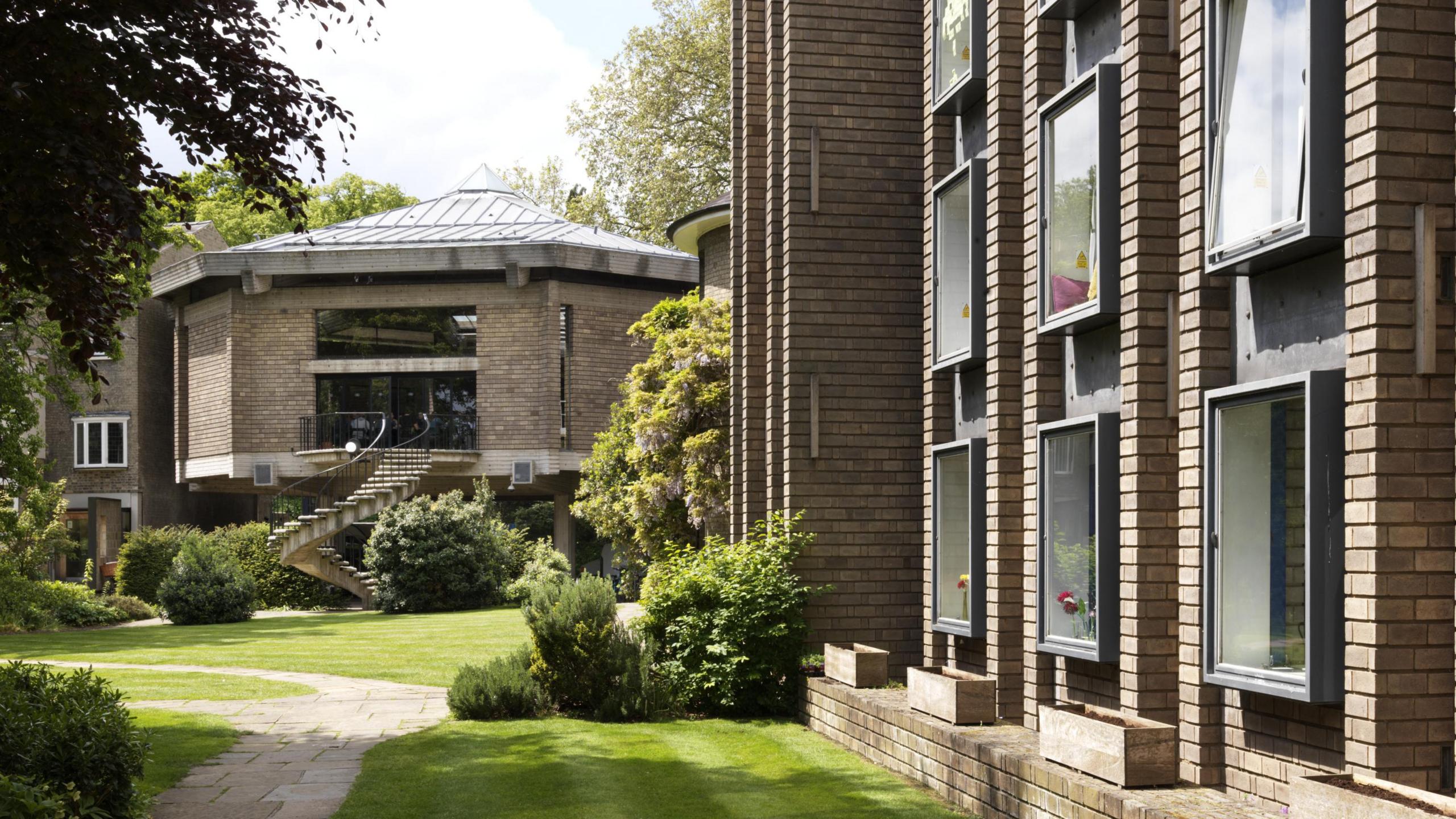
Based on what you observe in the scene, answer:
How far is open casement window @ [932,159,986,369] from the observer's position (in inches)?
416

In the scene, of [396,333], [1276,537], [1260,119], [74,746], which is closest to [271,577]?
[396,333]

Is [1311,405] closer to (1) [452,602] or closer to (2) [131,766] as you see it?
(2) [131,766]

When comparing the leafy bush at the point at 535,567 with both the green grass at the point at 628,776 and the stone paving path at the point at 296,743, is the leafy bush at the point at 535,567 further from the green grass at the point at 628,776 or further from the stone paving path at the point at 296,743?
the green grass at the point at 628,776

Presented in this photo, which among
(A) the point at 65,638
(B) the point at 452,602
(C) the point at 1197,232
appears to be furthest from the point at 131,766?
(B) the point at 452,602

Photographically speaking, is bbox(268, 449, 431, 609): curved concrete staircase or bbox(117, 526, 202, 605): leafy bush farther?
bbox(117, 526, 202, 605): leafy bush

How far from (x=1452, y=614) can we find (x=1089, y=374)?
3.43m

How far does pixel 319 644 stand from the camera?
889 inches

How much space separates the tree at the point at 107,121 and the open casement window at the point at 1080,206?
5553 mm

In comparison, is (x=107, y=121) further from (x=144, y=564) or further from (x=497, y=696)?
(x=144, y=564)

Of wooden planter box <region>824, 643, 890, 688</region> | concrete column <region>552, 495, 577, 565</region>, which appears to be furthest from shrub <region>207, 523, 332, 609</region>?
wooden planter box <region>824, 643, 890, 688</region>

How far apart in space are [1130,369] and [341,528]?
26.8 metres

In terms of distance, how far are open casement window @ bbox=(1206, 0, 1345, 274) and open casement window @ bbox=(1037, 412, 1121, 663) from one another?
1.85 m

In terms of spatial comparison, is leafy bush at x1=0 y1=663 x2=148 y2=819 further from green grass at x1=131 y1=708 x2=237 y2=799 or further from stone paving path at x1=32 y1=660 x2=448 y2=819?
stone paving path at x1=32 y1=660 x2=448 y2=819

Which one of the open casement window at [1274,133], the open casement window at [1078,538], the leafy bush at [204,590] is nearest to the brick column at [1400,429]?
the open casement window at [1274,133]
